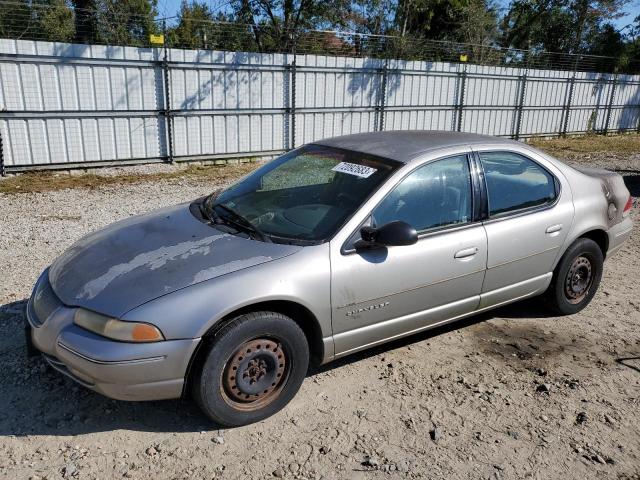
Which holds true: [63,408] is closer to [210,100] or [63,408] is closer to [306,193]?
[306,193]

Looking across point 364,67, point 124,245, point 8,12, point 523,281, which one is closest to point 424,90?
point 364,67

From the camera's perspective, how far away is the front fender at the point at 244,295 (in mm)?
2850

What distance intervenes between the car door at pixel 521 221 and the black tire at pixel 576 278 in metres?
0.18

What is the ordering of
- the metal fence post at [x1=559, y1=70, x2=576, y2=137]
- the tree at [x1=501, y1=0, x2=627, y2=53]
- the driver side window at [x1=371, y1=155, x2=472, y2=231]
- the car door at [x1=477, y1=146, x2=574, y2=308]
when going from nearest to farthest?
the driver side window at [x1=371, y1=155, x2=472, y2=231] → the car door at [x1=477, y1=146, x2=574, y2=308] → the metal fence post at [x1=559, y1=70, x2=576, y2=137] → the tree at [x1=501, y1=0, x2=627, y2=53]

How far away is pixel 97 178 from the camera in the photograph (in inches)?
400

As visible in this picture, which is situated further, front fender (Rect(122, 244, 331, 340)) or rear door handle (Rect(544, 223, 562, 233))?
rear door handle (Rect(544, 223, 562, 233))

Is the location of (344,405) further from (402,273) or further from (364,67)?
(364,67)

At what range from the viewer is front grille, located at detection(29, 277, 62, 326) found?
3100 millimetres

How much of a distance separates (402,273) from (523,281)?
1313 millimetres

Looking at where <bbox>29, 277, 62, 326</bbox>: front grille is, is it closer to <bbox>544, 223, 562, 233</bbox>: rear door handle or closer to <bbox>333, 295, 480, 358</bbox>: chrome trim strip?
<bbox>333, 295, 480, 358</bbox>: chrome trim strip

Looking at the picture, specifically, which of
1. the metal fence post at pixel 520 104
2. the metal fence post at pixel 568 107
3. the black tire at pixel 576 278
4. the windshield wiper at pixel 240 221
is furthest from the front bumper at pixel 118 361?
the metal fence post at pixel 568 107

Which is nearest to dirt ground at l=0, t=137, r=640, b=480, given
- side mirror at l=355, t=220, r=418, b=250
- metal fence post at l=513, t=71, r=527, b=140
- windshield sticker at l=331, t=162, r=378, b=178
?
side mirror at l=355, t=220, r=418, b=250

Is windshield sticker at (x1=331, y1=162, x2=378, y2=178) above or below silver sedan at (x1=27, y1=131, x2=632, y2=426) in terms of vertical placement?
above

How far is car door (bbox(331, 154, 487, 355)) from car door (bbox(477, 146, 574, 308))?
16cm
